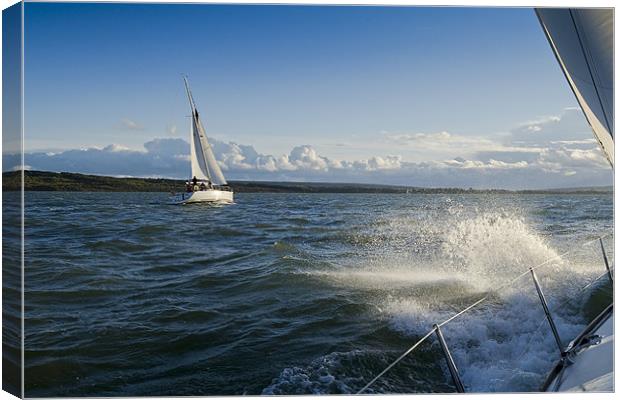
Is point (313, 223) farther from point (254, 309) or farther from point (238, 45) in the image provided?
point (238, 45)

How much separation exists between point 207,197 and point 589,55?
20.4 ft

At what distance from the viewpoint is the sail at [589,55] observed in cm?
221

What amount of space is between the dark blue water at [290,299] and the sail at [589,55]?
1.22 meters

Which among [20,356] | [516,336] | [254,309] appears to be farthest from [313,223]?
[20,356]

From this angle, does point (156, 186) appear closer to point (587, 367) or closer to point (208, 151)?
point (208, 151)

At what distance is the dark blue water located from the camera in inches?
112

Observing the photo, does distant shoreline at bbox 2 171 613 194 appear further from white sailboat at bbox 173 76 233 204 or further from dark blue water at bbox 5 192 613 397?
white sailboat at bbox 173 76 233 204

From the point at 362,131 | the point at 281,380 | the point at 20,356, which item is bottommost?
the point at 281,380

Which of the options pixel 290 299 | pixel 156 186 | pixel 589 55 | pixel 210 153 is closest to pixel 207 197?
pixel 210 153

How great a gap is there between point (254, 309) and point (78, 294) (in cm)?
→ 139

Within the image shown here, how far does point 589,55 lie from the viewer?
90.4 inches

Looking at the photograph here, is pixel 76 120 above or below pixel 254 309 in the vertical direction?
above

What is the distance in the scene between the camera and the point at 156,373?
2861mm

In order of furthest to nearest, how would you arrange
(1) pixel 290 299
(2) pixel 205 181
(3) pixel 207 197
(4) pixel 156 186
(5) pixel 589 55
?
(2) pixel 205 181 → (3) pixel 207 197 → (4) pixel 156 186 → (1) pixel 290 299 → (5) pixel 589 55
